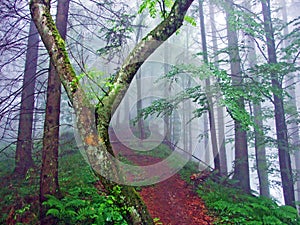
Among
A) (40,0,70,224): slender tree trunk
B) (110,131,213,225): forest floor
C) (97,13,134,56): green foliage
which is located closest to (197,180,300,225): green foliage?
(110,131,213,225): forest floor

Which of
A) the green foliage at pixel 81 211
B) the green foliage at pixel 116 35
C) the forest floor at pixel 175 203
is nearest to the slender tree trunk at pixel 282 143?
the forest floor at pixel 175 203

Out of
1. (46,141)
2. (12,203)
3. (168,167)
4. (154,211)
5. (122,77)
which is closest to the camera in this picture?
(122,77)

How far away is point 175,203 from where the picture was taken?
720 cm

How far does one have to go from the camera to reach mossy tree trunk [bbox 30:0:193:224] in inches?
96.5

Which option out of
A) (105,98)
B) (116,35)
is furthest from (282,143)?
(105,98)

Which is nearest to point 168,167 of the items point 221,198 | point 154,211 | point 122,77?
point 221,198

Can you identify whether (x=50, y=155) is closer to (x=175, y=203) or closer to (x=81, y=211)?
(x=81, y=211)

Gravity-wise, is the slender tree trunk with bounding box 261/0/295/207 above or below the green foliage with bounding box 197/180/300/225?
above

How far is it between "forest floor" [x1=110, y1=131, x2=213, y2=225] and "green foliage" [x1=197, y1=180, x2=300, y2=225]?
1.03 ft

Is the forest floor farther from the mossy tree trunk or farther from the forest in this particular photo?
the mossy tree trunk

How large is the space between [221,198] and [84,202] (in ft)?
14.2

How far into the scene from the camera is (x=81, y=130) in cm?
251

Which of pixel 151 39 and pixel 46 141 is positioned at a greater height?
pixel 151 39

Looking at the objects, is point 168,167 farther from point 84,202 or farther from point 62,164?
point 84,202
